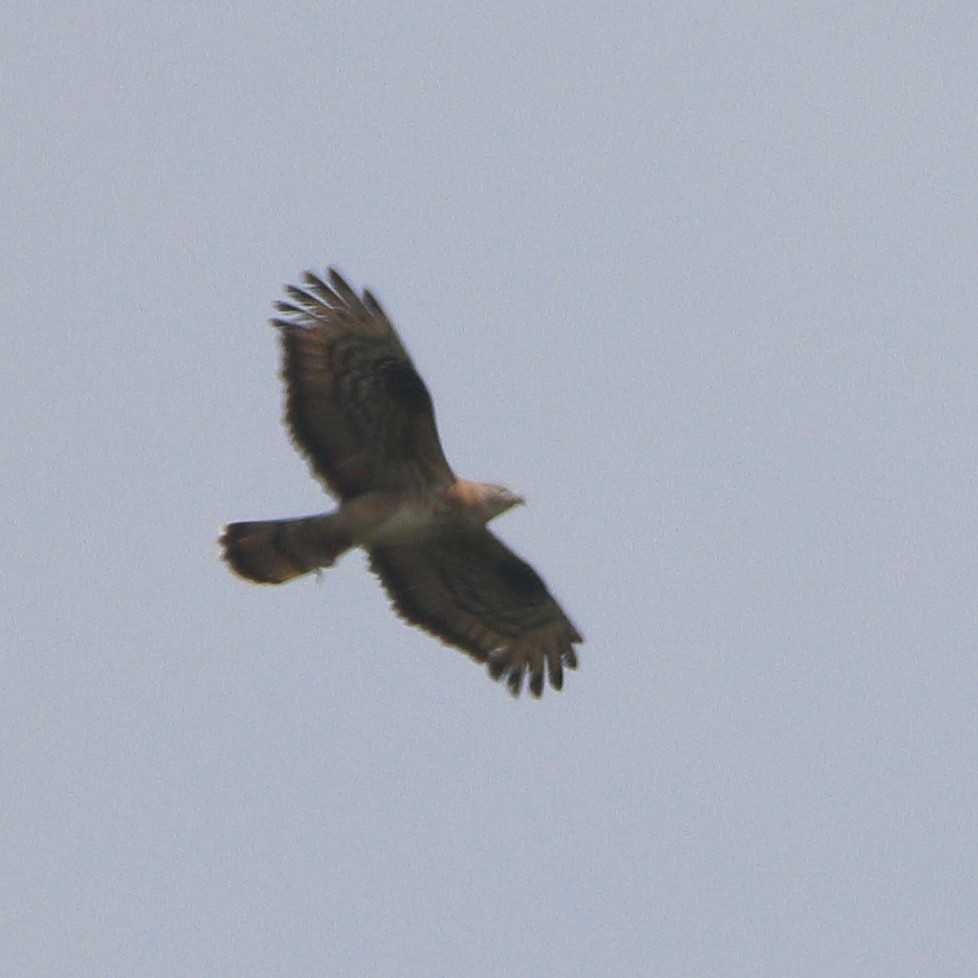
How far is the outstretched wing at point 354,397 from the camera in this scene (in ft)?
55.4

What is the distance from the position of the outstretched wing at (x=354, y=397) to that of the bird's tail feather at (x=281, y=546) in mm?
270

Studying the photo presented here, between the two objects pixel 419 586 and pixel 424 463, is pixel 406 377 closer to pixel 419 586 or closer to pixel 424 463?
pixel 424 463

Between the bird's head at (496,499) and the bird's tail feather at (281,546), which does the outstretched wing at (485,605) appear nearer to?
the bird's head at (496,499)

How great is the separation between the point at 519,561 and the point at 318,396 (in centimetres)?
182

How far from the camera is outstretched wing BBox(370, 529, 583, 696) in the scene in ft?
58.3

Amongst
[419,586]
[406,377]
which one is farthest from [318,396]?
[419,586]

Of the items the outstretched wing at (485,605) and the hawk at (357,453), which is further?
the outstretched wing at (485,605)

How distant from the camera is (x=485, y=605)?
18047mm

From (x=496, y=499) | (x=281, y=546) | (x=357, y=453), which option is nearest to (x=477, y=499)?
(x=496, y=499)

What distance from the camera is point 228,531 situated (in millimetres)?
17156

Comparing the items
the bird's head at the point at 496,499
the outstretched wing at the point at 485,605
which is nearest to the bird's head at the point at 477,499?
the bird's head at the point at 496,499

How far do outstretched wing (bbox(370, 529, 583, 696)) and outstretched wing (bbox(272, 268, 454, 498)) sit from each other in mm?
775

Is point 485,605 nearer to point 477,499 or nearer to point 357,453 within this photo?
point 477,499

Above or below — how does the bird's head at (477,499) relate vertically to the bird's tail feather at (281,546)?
above
